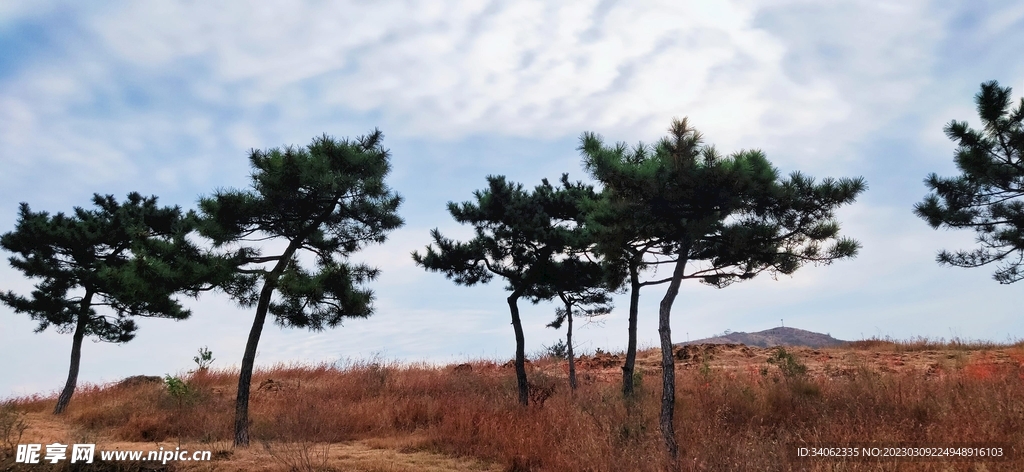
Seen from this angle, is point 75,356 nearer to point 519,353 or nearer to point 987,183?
point 519,353

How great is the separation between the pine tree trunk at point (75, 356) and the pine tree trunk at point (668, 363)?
57.8 feet

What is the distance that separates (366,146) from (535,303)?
6.57 m

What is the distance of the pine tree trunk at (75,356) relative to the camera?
17.7m

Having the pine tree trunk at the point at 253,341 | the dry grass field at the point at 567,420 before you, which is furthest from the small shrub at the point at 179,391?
the pine tree trunk at the point at 253,341

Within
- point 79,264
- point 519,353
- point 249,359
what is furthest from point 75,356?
point 519,353

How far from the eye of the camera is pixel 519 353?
15133 mm

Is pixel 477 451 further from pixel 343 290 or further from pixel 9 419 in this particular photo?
pixel 9 419

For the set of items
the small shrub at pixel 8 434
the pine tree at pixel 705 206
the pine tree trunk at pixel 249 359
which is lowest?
the small shrub at pixel 8 434

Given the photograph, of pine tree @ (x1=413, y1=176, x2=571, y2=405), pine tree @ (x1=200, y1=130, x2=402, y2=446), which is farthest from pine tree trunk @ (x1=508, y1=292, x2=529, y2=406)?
pine tree @ (x1=200, y1=130, x2=402, y2=446)

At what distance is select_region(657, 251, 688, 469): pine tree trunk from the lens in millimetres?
8281

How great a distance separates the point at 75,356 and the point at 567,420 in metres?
16.1

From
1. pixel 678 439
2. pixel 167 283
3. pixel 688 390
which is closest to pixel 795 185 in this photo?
pixel 678 439

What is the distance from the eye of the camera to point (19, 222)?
59.9 ft

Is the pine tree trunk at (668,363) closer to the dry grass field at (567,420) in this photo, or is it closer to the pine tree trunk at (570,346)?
the dry grass field at (567,420)
